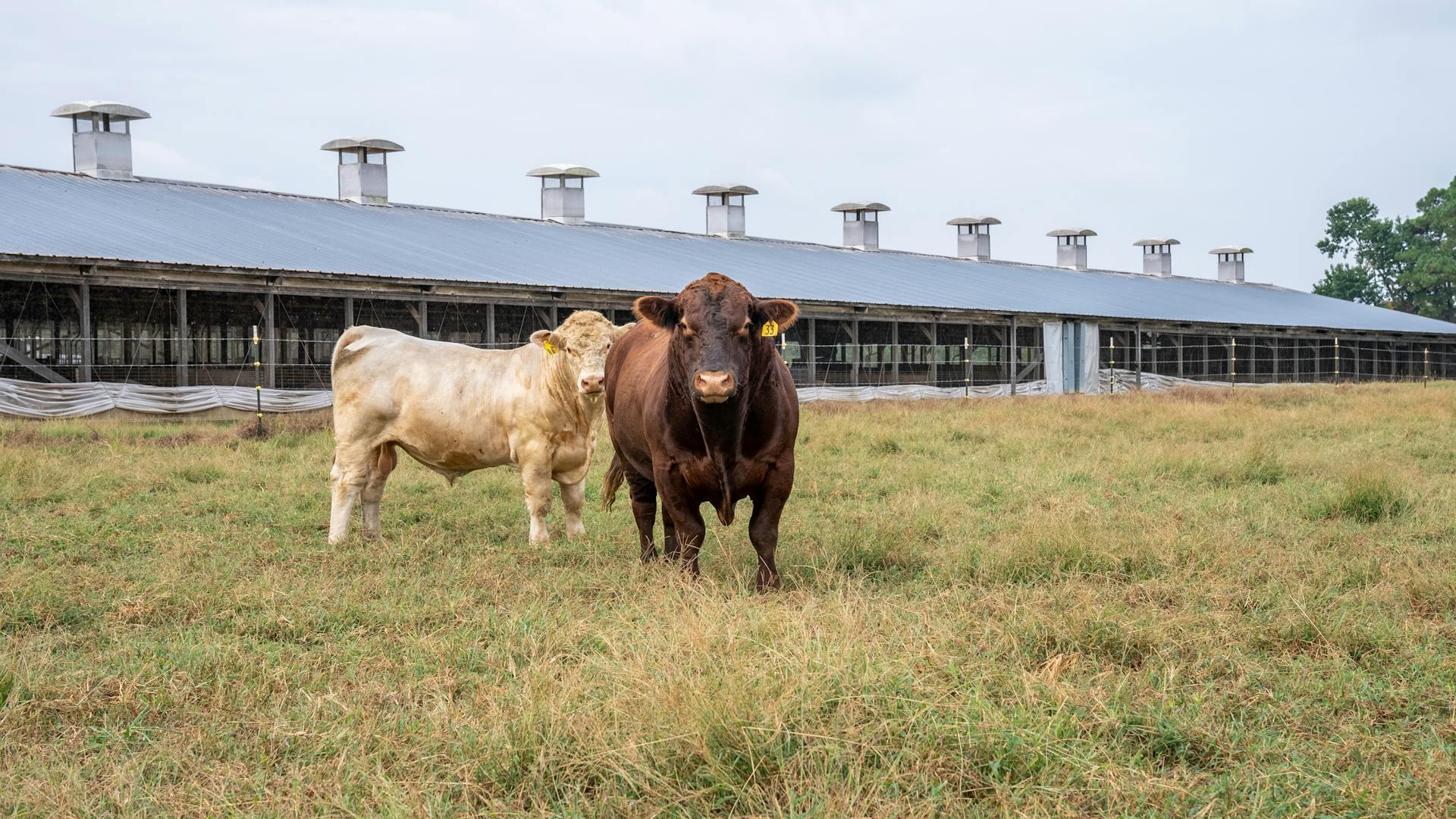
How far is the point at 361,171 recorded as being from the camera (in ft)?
107

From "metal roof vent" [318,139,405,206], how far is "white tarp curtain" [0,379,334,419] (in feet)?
42.6

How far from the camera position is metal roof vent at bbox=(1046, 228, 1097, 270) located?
54.6 meters

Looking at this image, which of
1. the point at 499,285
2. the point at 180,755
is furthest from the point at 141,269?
the point at 180,755

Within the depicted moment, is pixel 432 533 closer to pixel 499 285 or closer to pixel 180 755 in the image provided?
pixel 180 755

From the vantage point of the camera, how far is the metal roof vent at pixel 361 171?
32.5 meters

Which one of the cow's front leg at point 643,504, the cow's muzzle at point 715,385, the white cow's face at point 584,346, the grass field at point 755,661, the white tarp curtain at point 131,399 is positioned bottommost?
the grass field at point 755,661

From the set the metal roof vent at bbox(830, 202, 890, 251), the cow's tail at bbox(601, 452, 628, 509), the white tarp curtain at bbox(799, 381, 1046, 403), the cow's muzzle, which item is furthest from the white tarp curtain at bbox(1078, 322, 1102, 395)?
the cow's muzzle

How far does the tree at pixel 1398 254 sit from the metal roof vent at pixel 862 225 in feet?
133

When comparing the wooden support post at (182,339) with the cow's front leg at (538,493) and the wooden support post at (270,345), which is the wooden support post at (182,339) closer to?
the wooden support post at (270,345)

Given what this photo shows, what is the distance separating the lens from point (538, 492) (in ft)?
26.1

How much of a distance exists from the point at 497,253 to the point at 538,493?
21.1 meters

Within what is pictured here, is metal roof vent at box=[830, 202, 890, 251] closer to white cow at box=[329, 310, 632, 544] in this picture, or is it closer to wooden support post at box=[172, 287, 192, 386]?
wooden support post at box=[172, 287, 192, 386]

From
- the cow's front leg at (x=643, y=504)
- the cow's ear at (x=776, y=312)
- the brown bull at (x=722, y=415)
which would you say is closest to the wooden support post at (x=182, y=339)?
the cow's front leg at (x=643, y=504)

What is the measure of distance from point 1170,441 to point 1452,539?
21.9 feet
